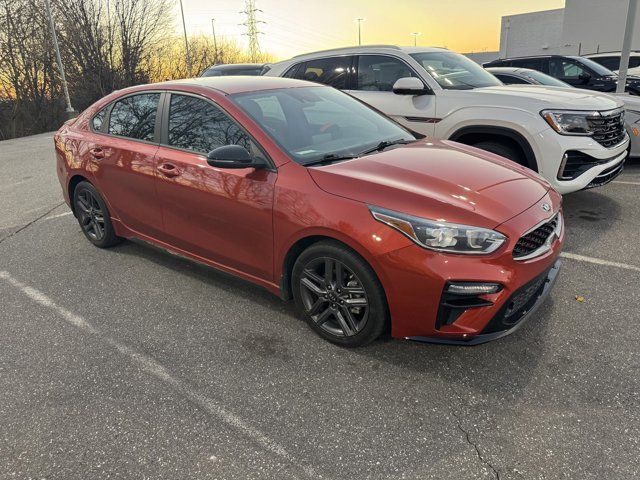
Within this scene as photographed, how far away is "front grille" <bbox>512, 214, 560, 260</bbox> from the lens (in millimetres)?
2633

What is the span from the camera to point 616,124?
5.28 m

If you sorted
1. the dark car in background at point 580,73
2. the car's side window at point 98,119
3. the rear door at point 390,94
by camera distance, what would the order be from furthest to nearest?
the dark car in background at point 580,73
the rear door at point 390,94
the car's side window at point 98,119

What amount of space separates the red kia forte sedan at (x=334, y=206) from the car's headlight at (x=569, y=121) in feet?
5.33

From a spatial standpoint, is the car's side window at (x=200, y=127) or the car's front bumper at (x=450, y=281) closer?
the car's front bumper at (x=450, y=281)

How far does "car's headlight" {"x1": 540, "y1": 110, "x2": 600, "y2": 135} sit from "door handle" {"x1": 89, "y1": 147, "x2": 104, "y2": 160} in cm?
421

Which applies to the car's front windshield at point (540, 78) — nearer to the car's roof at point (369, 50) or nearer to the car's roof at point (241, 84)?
the car's roof at point (369, 50)

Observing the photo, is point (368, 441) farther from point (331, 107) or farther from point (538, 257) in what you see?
point (331, 107)

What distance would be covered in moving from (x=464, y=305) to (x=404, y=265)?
0.37 metres

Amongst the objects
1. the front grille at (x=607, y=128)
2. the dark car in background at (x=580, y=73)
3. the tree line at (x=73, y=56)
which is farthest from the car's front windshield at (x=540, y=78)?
A: the tree line at (x=73, y=56)

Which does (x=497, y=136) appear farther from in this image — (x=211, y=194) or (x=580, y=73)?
(x=580, y=73)

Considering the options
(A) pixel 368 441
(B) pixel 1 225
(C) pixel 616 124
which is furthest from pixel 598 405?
(B) pixel 1 225

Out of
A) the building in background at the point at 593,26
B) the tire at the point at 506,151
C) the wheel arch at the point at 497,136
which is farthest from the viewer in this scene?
the building in background at the point at 593,26

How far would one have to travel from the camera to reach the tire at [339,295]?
2768mm

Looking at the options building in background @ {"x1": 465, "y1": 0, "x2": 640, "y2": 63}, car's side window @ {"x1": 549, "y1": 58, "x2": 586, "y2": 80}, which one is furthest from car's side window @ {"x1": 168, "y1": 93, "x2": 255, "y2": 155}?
building in background @ {"x1": 465, "y1": 0, "x2": 640, "y2": 63}
